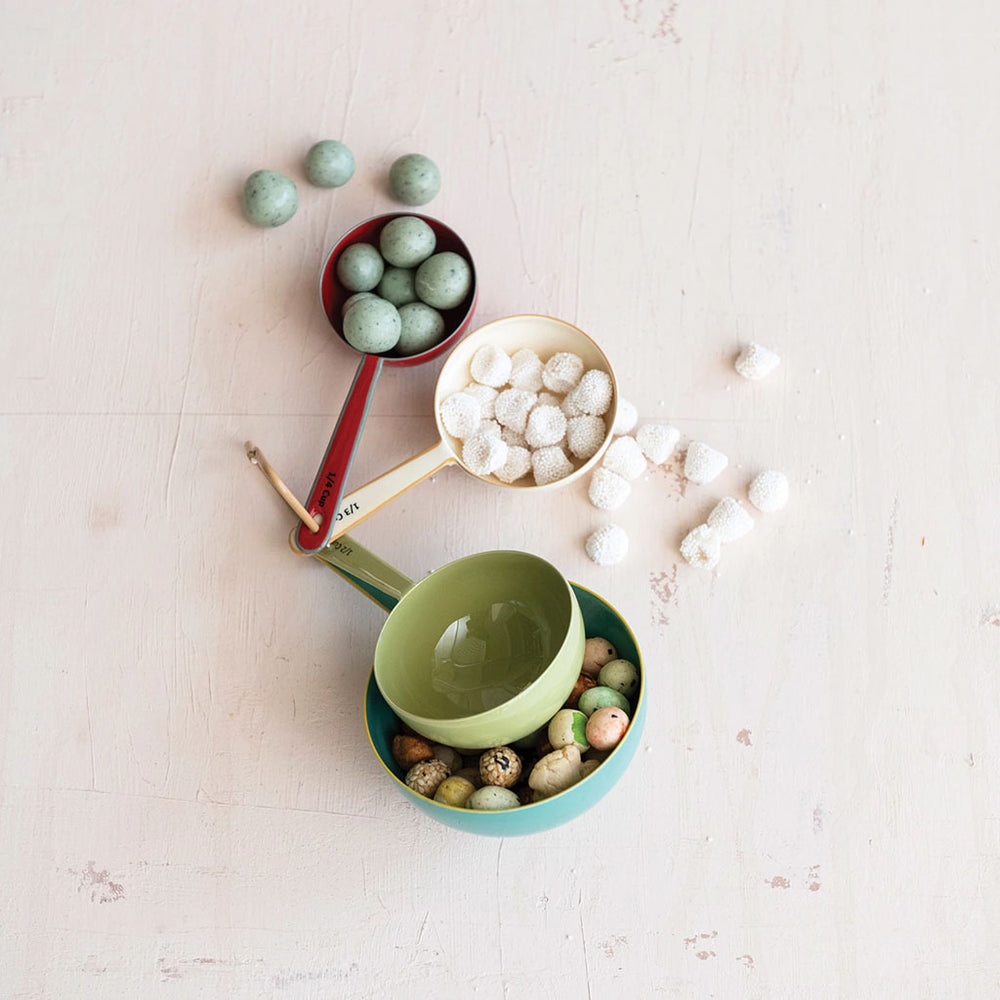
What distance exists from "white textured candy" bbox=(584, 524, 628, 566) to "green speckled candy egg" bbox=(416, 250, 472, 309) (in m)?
0.20

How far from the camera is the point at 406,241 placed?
74cm

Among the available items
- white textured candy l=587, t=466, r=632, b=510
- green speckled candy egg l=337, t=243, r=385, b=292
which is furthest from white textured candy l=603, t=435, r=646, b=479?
green speckled candy egg l=337, t=243, r=385, b=292

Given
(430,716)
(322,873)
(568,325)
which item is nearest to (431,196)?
(568,325)

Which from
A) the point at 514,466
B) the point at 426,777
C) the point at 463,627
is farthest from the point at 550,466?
the point at 426,777

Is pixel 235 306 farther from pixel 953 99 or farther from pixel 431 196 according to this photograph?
pixel 953 99

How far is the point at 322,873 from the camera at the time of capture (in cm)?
69

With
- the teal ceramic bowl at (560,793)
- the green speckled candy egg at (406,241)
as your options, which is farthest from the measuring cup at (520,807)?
the green speckled candy egg at (406,241)

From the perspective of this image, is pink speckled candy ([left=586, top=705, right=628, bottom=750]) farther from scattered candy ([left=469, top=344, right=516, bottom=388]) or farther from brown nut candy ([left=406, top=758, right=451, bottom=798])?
scattered candy ([left=469, top=344, right=516, bottom=388])

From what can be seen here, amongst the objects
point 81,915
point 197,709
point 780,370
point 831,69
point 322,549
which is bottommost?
point 81,915

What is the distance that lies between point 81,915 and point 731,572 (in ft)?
1.67

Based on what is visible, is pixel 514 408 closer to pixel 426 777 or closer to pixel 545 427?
pixel 545 427

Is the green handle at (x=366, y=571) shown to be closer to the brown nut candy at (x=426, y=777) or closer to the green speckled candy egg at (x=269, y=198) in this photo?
the brown nut candy at (x=426, y=777)

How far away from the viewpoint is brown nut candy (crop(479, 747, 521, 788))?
0.62m

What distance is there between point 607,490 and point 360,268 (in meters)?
0.24
